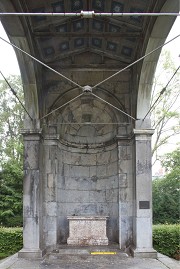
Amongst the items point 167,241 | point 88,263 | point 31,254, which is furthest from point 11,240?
point 167,241

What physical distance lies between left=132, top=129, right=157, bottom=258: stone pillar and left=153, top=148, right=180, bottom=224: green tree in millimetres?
9425

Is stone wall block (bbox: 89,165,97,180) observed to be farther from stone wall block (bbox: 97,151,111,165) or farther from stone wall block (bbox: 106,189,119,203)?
stone wall block (bbox: 106,189,119,203)

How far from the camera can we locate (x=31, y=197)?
32.2 ft

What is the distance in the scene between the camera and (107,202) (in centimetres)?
1148

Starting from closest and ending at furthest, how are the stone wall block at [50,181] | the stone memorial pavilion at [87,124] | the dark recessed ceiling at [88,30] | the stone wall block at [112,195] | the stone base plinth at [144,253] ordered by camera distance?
the dark recessed ceiling at [88,30]
the stone memorial pavilion at [87,124]
the stone base plinth at [144,253]
the stone wall block at [50,181]
the stone wall block at [112,195]

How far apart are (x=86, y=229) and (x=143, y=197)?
2.03 meters

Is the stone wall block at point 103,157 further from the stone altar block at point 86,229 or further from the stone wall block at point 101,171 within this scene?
the stone altar block at point 86,229

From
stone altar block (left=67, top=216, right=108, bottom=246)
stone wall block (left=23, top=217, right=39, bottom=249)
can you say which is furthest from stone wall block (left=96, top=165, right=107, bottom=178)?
stone wall block (left=23, top=217, right=39, bottom=249)

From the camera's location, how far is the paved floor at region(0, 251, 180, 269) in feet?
26.8

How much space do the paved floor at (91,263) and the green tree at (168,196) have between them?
32.2 ft

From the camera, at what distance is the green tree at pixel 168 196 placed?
19000 millimetres

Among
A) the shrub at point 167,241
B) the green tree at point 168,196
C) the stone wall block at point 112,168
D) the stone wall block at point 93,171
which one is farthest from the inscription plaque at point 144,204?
the green tree at point 168,196

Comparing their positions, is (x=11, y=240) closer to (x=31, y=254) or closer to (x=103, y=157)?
(x=31, y=254)

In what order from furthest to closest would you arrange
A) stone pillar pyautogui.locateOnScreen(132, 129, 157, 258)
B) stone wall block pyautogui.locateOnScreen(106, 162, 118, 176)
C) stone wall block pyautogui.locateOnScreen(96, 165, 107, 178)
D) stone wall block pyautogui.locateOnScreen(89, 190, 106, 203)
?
stone wall block pyautogui.locateOnScreen(96, 165, 107, 178)
stone wall block pyautogui.locateOnScreen(89, 190, 106, 203)
stone wall block pyautogui.locateOnScreen(106, 162, 118, 176)
stone pillar pyautogui.locateOnScreen(132, 129, 157, 258)
